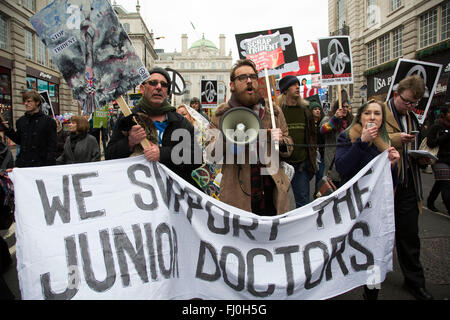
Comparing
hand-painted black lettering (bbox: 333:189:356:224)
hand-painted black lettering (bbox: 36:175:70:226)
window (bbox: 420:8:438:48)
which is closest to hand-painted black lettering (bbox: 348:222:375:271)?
hand-painted black lettering (bbox: 333:189:356:224)

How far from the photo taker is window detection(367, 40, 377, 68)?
20448 millimetres

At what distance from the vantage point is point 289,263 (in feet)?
7.47

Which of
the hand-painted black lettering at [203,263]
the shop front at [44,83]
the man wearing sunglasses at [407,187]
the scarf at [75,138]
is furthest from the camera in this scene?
the shop front at [44,83]

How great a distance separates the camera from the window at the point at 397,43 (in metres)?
17.5

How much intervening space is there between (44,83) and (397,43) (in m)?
24.1

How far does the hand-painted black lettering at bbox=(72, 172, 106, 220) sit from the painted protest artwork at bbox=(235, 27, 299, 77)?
2859mm

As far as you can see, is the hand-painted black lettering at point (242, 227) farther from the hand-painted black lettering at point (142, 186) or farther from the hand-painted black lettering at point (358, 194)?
the hand-painted black lettering at point (358, 194)

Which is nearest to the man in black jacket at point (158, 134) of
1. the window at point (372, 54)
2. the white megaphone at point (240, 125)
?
the white megaphone at point (240, 125)

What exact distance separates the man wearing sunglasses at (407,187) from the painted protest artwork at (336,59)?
2290 mm

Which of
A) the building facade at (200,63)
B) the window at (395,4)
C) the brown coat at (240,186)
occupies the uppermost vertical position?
the building facade at (200,63)

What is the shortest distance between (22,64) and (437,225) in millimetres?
22436

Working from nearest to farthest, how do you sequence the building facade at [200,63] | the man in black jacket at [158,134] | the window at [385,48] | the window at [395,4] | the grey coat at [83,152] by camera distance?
1. the man in black jacket at [158,134]
2. the grey coat at [83,152]
3. the window at [395,4]
4. the window at [385,48]
5. the building facade at [200,63]

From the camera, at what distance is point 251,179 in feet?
8.47
